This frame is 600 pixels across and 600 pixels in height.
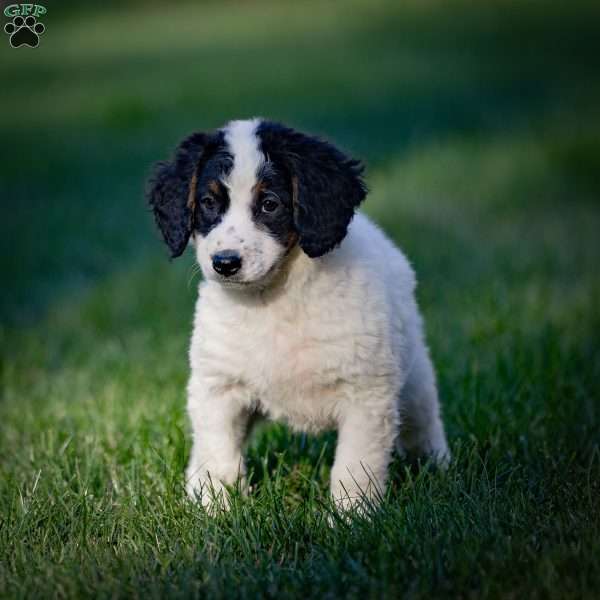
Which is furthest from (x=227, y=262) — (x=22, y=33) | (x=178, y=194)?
(x=22, y=33)

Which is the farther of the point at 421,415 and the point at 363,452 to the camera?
the point at 421,415

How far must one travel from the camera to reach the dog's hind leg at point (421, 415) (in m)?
4.74

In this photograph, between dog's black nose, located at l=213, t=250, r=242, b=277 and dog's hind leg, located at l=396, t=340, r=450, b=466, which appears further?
dog's hind leg, located at l=396, t=340, r=450, b=466

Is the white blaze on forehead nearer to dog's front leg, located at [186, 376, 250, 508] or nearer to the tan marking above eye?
the tan marking above eye

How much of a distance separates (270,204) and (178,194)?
446 millimetres

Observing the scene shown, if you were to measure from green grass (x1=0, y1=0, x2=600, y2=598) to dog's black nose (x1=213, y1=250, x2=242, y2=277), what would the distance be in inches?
34.9

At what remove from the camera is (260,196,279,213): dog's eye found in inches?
163

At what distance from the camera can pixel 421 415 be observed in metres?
4.79

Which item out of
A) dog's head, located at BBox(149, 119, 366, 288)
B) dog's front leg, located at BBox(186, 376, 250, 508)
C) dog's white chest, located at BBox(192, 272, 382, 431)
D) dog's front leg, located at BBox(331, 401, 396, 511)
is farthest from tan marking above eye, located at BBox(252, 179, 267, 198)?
dog's front leg, located at BBox(331, 401, 396, 511)

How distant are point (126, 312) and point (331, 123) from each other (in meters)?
7.58

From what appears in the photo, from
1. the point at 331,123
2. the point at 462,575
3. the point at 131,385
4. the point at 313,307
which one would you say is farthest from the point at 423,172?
the point at 462,575

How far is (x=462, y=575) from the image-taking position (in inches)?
126

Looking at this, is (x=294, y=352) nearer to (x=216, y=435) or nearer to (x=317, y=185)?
(x=216, y=435)

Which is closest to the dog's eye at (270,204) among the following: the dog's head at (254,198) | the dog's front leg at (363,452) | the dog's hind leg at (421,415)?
the dog's head at (254,198)
